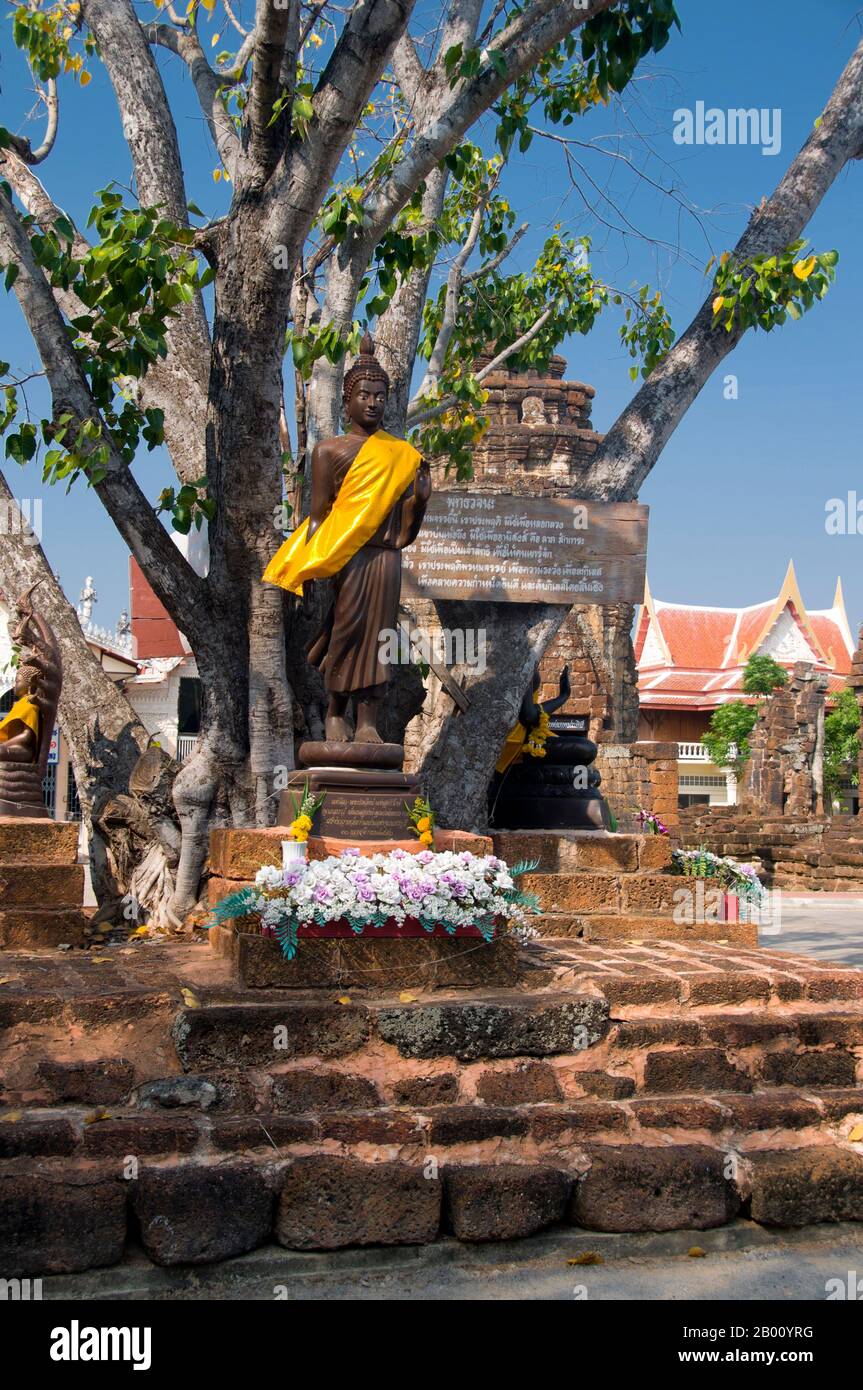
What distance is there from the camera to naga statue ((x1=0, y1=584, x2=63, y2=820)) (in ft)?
22.1

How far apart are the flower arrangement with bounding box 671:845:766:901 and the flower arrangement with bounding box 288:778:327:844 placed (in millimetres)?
2766

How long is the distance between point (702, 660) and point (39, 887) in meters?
33.1

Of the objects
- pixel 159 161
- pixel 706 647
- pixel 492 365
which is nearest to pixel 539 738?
pixel 159 161

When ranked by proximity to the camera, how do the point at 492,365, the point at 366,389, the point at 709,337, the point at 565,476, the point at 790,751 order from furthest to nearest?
the point at 790,751
the point at 565,476
the point at 492,365
the point at 709,337
the point at 366,389

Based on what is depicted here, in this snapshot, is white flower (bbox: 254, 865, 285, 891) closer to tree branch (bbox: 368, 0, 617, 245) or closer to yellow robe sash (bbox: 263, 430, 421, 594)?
yellow robe sash (bbox: 263, 430, 421, 594)

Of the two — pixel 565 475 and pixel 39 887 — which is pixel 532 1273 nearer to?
pixel 39 887

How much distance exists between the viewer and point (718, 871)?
7.52 meters

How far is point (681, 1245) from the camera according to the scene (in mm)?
4426

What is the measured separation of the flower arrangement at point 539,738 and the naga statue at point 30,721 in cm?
284

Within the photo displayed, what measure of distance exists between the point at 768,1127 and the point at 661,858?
2677 mm

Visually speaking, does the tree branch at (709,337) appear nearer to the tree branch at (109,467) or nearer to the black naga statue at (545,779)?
the black naga statue at (545,779)

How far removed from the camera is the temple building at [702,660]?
36.7 m

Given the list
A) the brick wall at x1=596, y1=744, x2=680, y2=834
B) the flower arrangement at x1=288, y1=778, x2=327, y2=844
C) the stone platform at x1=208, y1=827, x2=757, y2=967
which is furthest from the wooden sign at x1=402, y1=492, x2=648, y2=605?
the brick wall at x1=596, y1=744, x2=680, y2=834

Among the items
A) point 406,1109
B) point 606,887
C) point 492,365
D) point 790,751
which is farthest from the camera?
point 790,751
